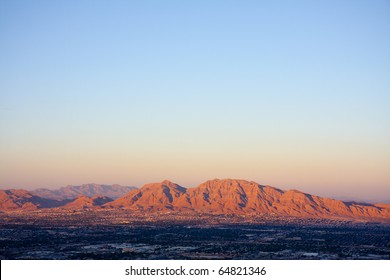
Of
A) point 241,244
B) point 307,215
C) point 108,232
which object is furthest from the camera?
point 307,215

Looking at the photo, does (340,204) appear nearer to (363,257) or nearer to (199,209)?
(199,209)

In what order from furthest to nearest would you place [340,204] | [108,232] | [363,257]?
[340,204] < [108,232] < [363,257]

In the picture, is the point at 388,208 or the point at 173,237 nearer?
the point at 173,237

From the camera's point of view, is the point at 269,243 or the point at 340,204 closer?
the point at 269,243

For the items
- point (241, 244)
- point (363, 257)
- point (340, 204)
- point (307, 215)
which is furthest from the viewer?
point (340, 204)

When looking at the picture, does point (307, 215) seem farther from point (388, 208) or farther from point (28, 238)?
point (28, 238)

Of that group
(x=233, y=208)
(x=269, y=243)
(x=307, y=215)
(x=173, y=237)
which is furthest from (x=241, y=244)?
(x=233, y=208)

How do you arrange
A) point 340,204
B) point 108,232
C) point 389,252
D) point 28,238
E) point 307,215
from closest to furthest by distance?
point 389,252
point 28,238
point 108,232
point 307,215
point 340,204

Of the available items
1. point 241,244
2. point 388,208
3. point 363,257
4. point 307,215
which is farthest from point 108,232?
point 388,208

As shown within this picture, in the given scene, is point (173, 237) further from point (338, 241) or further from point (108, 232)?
point (338, 241)
